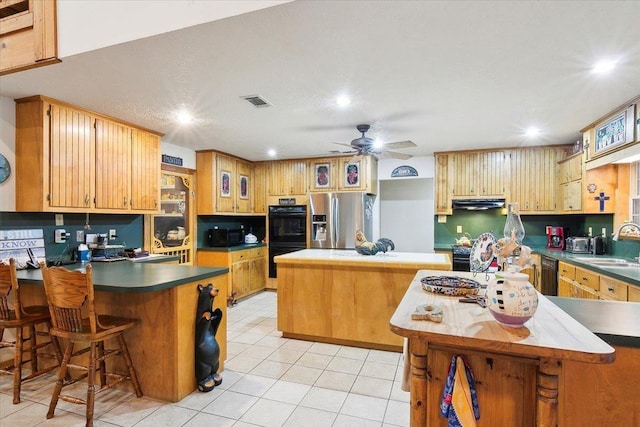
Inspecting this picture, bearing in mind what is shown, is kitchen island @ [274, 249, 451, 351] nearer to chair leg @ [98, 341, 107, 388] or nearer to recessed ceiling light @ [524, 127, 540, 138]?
chair leg @ [98, 341, 107, 388]

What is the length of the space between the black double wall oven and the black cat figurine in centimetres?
Answer: 299

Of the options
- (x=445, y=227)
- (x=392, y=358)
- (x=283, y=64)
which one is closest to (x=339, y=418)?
(x=392, y=358)

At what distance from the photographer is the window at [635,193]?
3557mm

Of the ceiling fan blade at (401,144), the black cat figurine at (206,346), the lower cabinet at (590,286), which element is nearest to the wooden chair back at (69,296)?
the black cat figurine at (206,346)

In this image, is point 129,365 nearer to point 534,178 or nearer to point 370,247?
point 370,247

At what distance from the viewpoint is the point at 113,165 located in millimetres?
3443

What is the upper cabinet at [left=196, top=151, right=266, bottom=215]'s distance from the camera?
4.98m

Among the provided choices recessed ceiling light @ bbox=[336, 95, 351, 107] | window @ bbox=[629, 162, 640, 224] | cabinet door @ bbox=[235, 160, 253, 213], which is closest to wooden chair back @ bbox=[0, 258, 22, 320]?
recessed ceiling light @ bbox=[336, 95, 351, 107]

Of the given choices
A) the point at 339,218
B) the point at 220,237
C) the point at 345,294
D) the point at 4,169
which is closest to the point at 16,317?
the point at 4,169

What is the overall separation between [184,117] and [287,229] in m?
2.73

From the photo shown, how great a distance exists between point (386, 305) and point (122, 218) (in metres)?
3.18

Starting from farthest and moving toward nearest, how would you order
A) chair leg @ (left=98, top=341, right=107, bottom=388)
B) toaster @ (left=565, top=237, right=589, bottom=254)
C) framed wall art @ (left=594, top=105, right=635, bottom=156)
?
toaster @ (left=565, top=237, right=589, bottom=254), framed wall art @ (left=594, top=105, right=635, bottom=156), chair leg @ (left=98, top=341, right=107, bottom=388)

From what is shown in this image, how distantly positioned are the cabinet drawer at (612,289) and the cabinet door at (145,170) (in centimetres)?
463

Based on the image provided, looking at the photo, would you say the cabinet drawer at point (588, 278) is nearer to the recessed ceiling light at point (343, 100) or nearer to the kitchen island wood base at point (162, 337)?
the recessed ceiling light at point (343, 100)
